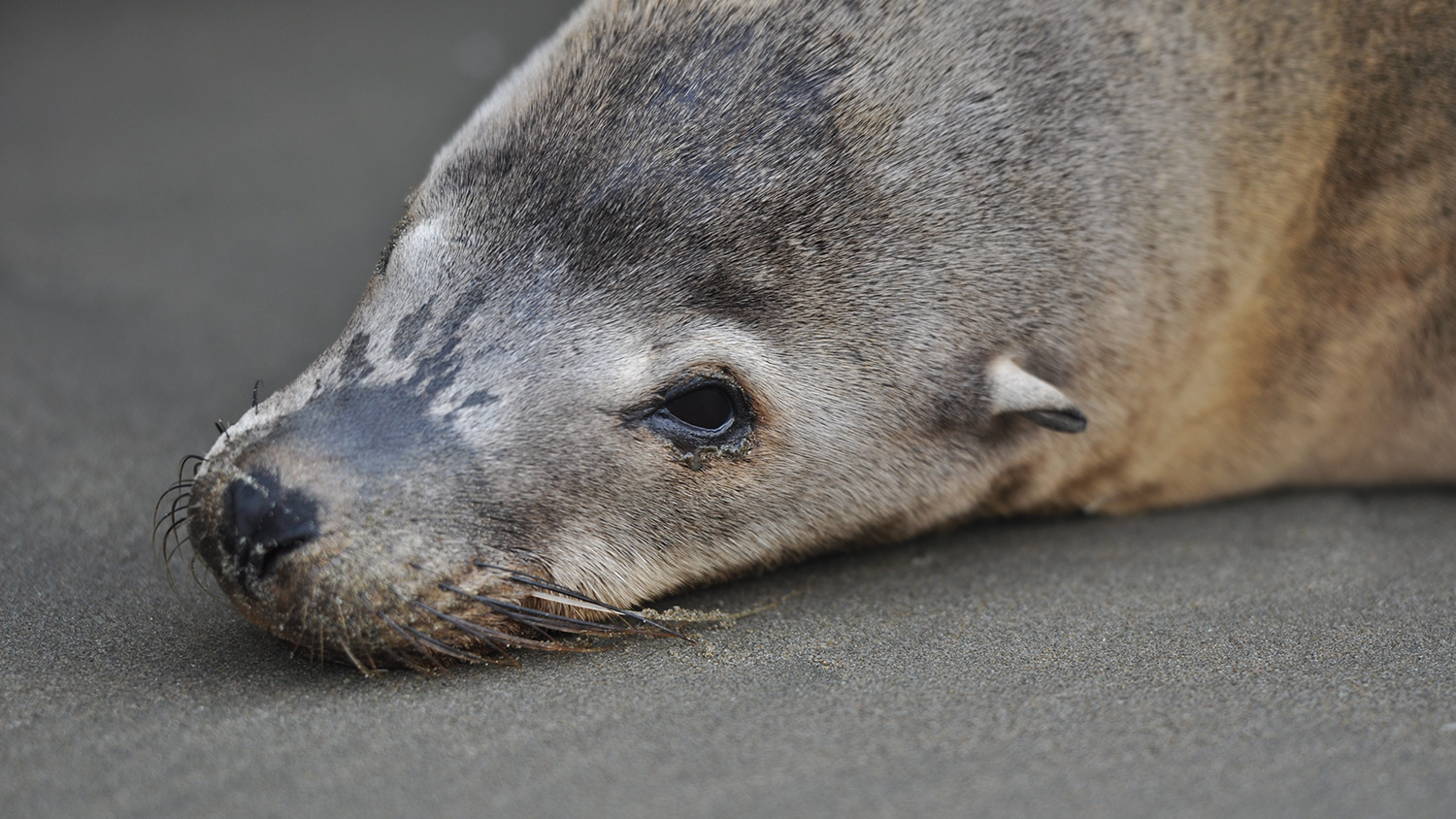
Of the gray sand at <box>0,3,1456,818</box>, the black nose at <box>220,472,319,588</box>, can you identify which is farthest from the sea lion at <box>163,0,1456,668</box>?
the gray sand at <box>0,3,1456,818</box>

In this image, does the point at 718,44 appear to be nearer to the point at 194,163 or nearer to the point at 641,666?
the point at 641,666

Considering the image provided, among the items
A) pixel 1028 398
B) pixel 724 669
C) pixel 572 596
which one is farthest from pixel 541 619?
pixel 1028 398

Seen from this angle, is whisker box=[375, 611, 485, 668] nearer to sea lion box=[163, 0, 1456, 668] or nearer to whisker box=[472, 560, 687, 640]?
sea lion box=[163, 0, 1456, 668]

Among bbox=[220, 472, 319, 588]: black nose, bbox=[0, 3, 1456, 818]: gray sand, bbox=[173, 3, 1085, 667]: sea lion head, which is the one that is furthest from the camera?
bbox=[173, 3, 1085, 667]: sea lion head

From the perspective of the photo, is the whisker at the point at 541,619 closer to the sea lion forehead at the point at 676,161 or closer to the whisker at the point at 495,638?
the whisker at the point at 495,638

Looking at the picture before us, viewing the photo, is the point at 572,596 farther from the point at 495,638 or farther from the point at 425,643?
the point at 425,643

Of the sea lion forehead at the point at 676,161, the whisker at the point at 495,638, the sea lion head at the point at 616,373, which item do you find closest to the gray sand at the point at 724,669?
the whisker at the point at 495,638

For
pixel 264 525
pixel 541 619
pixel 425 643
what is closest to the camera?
pixel 264 525

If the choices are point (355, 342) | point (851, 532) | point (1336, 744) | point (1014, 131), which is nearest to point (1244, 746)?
point (1336, 744)
